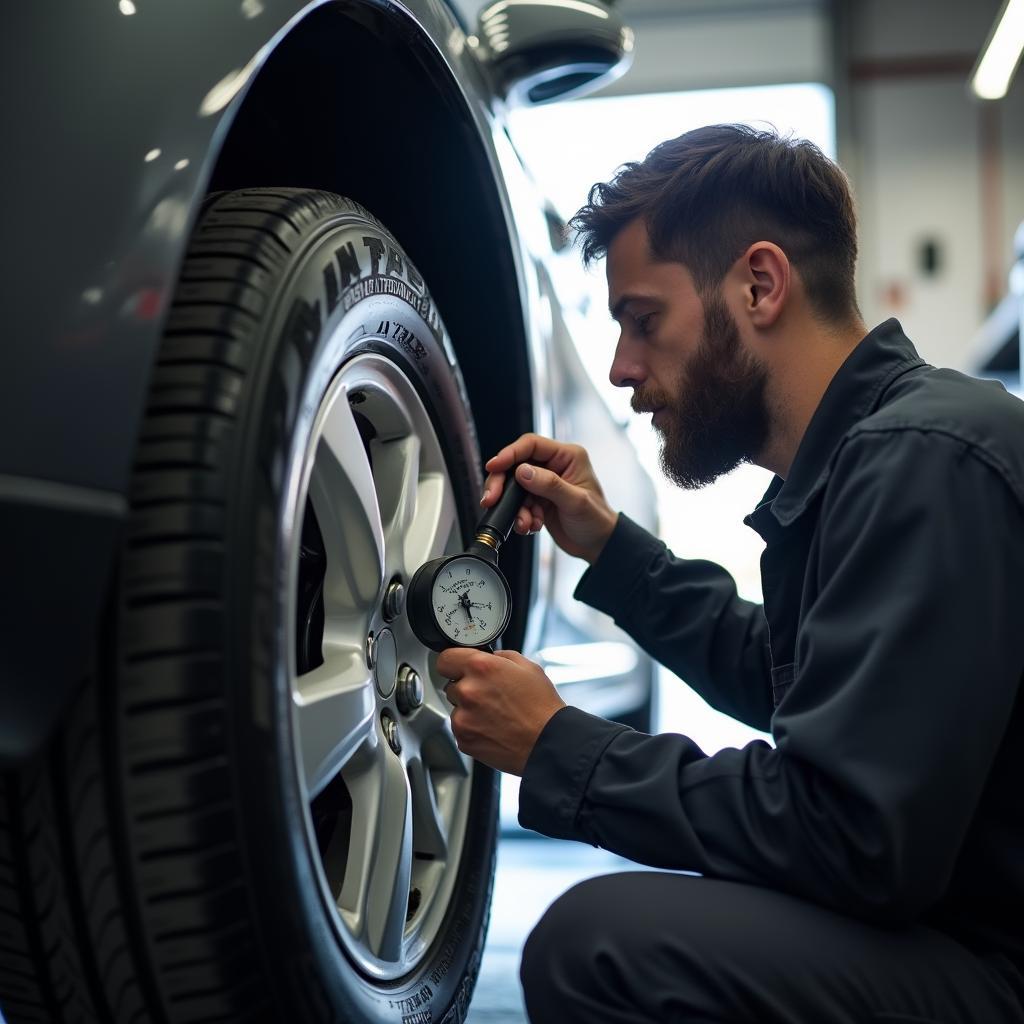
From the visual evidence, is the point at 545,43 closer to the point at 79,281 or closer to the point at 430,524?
the point at 430,524

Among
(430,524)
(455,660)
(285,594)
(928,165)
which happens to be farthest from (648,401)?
(928,165)

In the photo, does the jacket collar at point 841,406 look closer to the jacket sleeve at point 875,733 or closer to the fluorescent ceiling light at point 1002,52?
the jacket sleeve at point 875,733

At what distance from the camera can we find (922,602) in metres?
0.91

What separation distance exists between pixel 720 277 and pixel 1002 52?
581 cm

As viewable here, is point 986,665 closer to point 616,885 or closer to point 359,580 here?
point 616,885

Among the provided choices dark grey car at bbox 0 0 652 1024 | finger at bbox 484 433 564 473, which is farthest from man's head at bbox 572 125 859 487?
dark grey car at bbox 0 0 652 1024

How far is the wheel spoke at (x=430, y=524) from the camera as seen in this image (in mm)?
1187

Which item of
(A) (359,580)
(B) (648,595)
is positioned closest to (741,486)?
(B) (648,595)

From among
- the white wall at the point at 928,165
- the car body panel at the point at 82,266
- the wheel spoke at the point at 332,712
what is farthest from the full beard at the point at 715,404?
the white wall at the point at 928,165

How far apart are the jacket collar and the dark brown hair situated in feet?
0.30

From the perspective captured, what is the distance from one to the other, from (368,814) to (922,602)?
490mm

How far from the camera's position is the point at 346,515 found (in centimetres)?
103

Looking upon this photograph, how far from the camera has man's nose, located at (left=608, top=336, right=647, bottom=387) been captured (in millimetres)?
1335

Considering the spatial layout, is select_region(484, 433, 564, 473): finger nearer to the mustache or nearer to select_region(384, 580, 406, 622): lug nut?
the mustache
